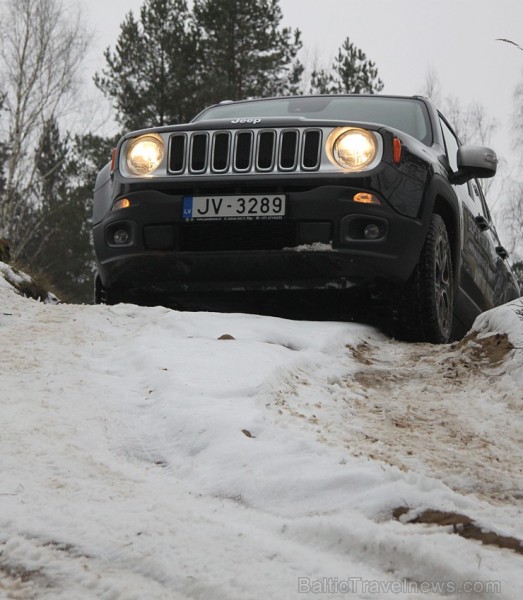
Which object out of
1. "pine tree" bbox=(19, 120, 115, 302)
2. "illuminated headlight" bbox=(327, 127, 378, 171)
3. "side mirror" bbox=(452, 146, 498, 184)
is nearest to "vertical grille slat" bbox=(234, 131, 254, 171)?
"illuminated headlight" bbox=(327, 127, 378, 171)

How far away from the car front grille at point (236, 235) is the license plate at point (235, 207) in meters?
0.04

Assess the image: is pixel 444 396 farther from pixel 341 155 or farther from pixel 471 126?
pixel 471 126

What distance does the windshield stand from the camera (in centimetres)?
521

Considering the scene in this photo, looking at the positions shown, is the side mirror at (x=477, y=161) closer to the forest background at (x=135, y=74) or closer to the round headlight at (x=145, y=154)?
Result: the round headlight at (x=145, y=154)

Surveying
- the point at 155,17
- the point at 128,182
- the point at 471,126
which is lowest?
the point at 128,182

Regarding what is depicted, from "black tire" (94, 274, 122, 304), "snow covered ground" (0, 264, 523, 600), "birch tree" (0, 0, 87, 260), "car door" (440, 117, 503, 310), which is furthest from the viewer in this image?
"birch tree" (0, 0, 87, 260)

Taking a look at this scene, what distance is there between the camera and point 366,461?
2250 mm

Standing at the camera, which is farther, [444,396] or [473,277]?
[473,277]

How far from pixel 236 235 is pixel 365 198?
650mm

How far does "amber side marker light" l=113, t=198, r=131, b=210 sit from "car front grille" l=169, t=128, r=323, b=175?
0.27m

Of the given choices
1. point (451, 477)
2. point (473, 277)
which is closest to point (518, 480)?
point (451, 477)

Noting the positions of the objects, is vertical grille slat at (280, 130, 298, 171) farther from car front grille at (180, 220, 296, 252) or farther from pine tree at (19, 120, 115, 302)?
pine tree at (19, 120, 115, 302)

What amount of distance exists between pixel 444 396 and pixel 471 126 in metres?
28.0

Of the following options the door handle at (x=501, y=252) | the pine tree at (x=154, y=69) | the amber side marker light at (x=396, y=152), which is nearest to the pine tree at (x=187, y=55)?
the pine tree at (x=154, y=69)
